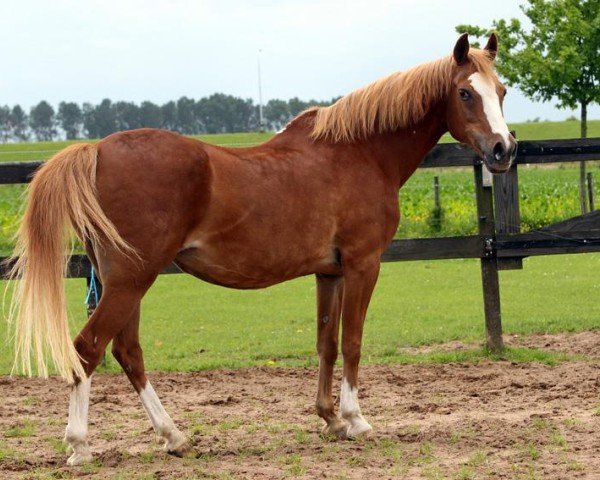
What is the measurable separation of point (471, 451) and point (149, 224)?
218 cm

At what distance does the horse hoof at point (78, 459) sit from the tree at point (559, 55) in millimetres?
15280

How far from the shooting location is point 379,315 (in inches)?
448

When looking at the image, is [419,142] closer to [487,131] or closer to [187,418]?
[487,131]

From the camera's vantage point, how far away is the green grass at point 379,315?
9078 mm

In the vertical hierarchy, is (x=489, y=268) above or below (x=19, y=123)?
below

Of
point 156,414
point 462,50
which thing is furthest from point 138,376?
point 462,50

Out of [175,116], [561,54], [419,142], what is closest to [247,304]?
[419,142]

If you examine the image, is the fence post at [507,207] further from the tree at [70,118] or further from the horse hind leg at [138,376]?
the tree at [70,118]

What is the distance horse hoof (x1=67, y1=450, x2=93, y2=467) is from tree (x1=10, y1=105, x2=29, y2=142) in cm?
7440

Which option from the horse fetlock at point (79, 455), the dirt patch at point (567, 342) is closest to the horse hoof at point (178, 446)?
the horse fetlock at point (79, 455)

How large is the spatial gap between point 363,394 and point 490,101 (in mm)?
2519

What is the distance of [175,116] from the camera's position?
7181cm

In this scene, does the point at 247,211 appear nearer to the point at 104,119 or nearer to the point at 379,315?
the point at 379,315

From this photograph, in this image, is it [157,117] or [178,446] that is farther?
[157,117]
